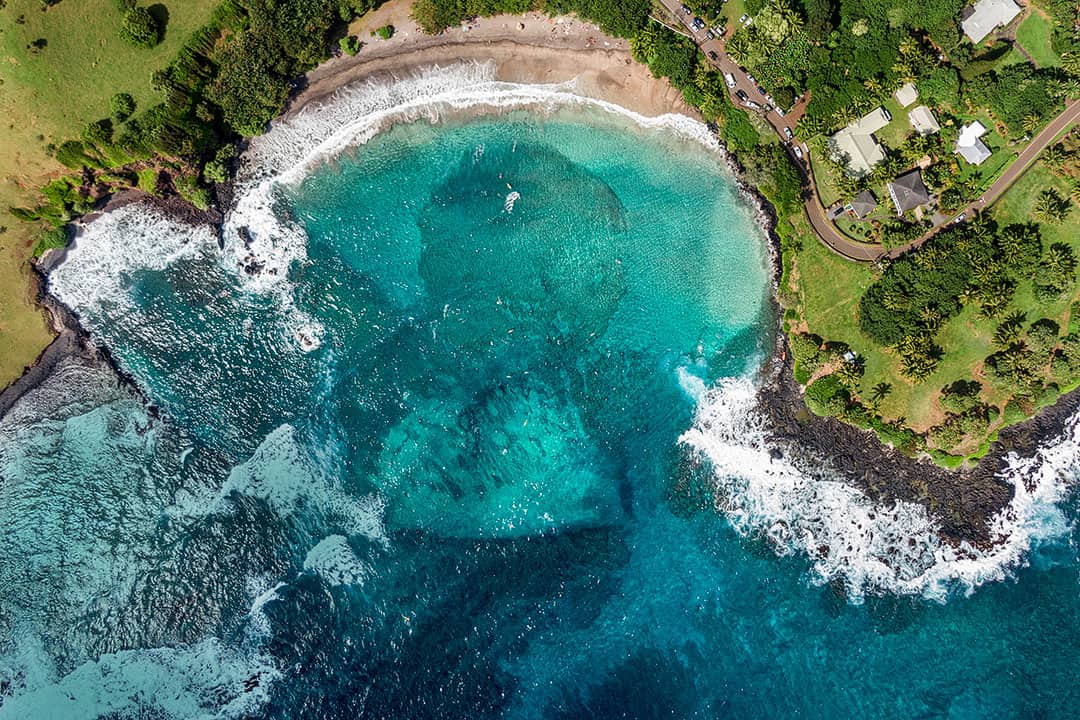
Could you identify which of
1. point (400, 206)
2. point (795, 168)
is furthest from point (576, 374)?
point (795, 168)

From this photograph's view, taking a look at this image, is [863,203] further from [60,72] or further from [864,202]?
[60,72]

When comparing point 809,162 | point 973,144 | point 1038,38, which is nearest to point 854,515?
point 809,162

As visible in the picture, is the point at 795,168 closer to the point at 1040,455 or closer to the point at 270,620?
the point at 1040,455

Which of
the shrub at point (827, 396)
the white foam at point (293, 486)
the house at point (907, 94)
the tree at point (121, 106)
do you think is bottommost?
the white foam at point (293, 486)

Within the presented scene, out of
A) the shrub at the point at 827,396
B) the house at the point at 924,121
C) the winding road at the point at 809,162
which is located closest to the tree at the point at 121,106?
the winding road at the point at 809,162

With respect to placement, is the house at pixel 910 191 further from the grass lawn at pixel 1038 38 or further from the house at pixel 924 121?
the grass lawn at pixel 1038 38

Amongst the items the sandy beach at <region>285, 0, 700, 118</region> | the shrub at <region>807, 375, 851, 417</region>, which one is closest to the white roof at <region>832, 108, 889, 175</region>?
the sandy beach at <region>285, 0, 700, 118</region>

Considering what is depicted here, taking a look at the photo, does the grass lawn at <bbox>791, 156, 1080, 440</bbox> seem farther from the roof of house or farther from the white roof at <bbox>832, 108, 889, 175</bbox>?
the white roof at <bbox>832, 108, 889, 175</bbox>
